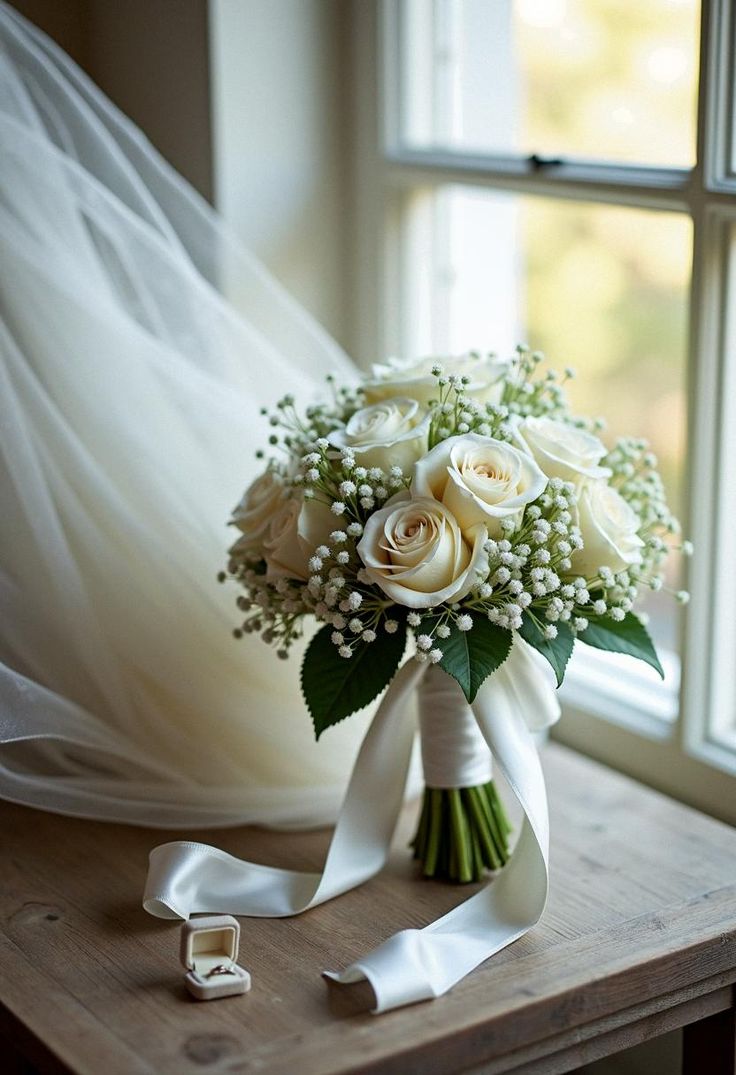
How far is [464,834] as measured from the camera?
1229 millimetres

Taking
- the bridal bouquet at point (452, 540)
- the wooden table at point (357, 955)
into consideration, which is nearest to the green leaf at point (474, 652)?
the bridal bouquet at point (452, 540)

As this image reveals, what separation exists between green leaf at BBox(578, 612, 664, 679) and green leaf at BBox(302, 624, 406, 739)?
0.16 metres

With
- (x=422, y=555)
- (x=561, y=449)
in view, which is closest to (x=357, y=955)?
(x=422, y=555)

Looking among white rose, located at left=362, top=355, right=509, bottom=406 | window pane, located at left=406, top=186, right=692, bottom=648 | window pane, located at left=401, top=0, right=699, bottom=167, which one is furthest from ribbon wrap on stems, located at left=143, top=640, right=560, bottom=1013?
window pane, located at left=401, top=0, right=699, bottom=167

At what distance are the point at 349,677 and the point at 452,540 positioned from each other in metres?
0.16

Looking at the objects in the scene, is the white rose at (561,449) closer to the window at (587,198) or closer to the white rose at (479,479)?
the white rose at (479,479)

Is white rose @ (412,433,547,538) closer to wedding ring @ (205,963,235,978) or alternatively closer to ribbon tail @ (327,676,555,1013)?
ribbon tail @ (327,676,555,1013)

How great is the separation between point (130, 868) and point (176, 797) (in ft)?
0.29

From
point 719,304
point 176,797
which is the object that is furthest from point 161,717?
point 719,304

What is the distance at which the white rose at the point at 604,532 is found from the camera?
3.63ft

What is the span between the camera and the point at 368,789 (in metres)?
1.22

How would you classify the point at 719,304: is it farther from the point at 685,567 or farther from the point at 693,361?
the point at 685,567

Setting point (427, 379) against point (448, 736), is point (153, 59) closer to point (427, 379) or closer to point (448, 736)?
point (427, 379)

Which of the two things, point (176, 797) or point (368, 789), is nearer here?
point (368, 789)
